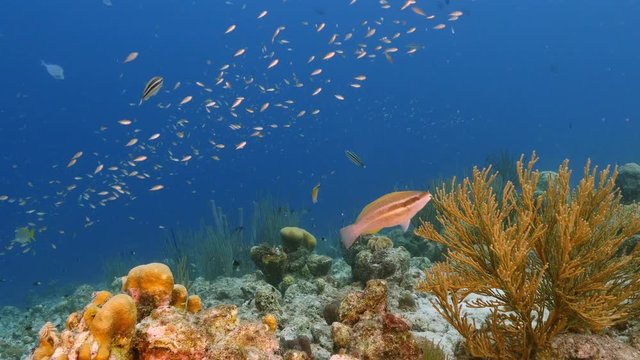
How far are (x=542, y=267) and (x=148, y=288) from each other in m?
3.67

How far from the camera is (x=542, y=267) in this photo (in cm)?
385

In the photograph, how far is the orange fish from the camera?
4375mm

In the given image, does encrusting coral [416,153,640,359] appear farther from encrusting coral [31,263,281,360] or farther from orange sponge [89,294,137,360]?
orange sponge [89,294,137,360]

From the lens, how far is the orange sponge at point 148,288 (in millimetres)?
3609

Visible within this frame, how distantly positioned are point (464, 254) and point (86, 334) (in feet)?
10.9

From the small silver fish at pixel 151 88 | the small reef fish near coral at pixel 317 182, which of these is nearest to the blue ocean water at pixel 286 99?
the small reef fish near coral at pixel 317 182

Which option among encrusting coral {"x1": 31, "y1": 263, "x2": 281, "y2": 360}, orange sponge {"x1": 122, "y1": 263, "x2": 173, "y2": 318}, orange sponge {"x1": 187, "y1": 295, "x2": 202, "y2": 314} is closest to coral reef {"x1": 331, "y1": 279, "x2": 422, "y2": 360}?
encrusting coral {"x1": 31, "y1": 263, "x2": 281, "y2": 360}

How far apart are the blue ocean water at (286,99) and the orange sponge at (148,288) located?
4694 centimetres

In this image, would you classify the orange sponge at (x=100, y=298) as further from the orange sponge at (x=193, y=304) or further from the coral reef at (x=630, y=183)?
the coral reef at (x=630, y=183)

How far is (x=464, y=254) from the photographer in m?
3.93

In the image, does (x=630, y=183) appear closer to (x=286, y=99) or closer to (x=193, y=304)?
(x=193, y=304)

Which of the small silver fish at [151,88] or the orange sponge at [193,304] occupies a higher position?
the small silver fish at [151,88]

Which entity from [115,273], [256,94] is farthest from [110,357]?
[256,94]

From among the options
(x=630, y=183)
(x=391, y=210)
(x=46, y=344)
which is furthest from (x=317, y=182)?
(x=46, y=344)
